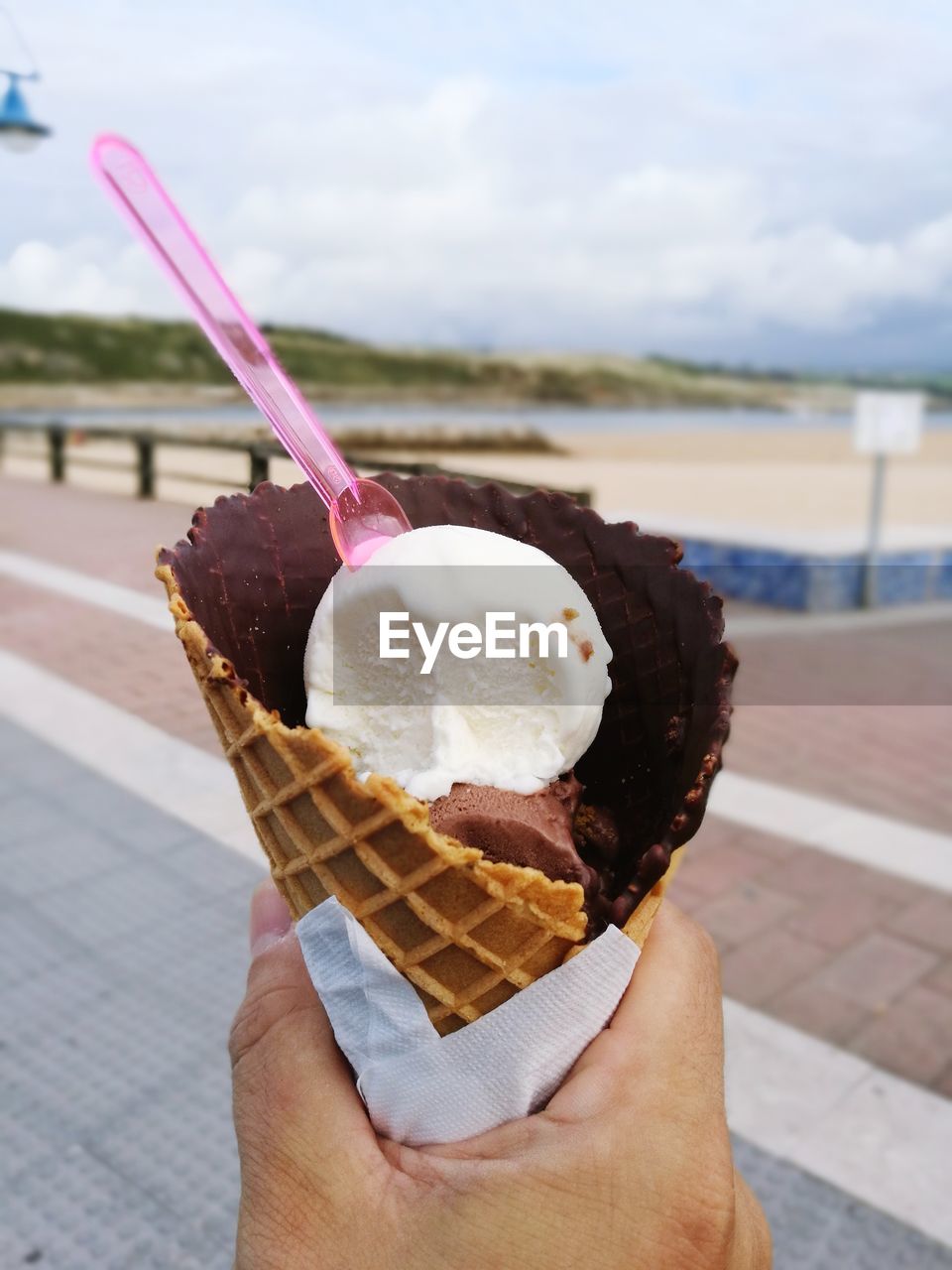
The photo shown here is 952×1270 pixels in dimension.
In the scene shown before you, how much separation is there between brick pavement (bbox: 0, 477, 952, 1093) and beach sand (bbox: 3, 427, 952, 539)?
84 centimetres

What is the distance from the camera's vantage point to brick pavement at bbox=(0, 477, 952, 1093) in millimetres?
3035

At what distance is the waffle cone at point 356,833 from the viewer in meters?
1.10

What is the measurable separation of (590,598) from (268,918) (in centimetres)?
57

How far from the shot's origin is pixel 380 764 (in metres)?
1.28

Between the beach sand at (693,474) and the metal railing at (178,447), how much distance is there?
2.2 inches

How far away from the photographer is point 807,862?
391 cm

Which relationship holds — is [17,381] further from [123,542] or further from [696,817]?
[696,817]

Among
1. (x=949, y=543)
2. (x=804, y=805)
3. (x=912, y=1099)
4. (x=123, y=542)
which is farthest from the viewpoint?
(x=949, y=543)

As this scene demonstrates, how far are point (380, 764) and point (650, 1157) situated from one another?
489mm

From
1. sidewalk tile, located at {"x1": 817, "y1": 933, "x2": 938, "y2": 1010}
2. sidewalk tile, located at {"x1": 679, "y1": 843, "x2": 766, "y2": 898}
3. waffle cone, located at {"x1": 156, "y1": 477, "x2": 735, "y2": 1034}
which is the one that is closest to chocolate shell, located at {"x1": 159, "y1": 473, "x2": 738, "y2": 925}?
waffle cone, located at {"x1": 156, "y1": 477, "x2": 735, "y2": 1034}

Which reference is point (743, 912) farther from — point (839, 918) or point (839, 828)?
point (839, 828)

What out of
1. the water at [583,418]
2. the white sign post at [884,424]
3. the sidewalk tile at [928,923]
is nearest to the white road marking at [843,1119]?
the sidewalk tile at [928,923]

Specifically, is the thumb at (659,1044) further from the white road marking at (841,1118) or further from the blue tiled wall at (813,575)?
the blue tiled wall at (813,575)

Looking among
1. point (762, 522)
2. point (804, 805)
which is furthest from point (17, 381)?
point (804, 805)
